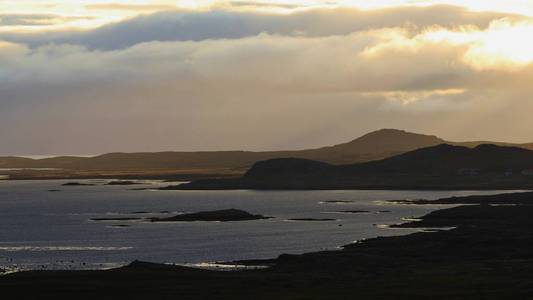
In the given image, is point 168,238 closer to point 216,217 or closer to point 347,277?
point 216,217

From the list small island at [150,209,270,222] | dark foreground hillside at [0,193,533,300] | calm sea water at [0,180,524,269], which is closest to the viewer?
dark foreground hillside at [0,193,533,300]

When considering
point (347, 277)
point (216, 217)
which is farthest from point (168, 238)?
point (347, 277)

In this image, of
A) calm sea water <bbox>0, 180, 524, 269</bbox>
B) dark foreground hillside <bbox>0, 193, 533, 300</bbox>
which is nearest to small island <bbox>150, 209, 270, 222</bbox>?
calm sea water <bbox>0, 180, 524, 269</bbox>

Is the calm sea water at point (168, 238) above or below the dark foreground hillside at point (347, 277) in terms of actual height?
above

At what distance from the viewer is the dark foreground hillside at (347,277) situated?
247ft

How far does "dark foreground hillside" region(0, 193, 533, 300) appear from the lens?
75.2 metres

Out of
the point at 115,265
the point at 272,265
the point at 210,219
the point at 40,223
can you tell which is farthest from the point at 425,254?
the point at 40,223

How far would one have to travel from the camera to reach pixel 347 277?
8719cm

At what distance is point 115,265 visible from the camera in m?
104

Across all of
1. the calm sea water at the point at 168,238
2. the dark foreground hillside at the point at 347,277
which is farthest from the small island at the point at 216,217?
the dark foreground hillside at the point at 347,277

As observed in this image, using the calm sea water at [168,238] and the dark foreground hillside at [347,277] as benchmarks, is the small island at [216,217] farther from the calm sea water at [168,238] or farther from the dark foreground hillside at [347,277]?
the dark foreground hillside at [347,277]

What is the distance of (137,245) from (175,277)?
43.7m

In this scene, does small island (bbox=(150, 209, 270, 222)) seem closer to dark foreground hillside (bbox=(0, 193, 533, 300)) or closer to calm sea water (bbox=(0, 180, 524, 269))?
calm sea water (bbox=(0, 180, 524, 269))

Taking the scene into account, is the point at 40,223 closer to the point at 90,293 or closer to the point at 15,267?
the point at 15,267
